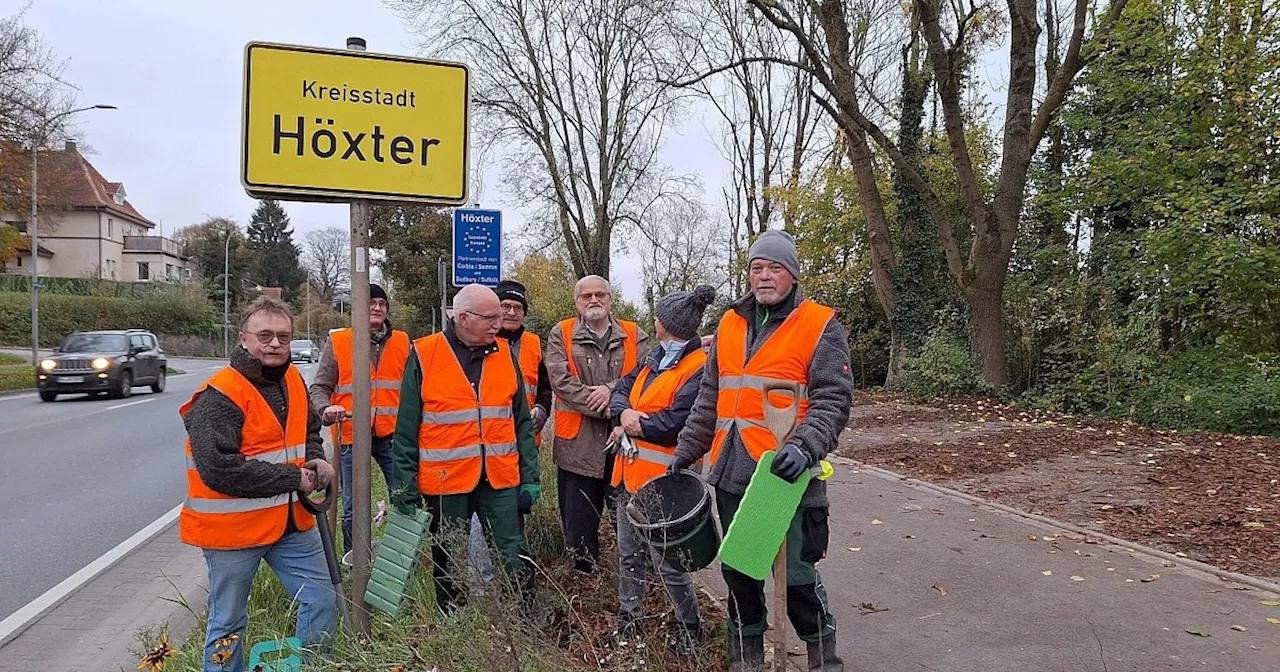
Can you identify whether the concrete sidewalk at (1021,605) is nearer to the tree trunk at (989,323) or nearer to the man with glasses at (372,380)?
the man with glasses at (372,380)

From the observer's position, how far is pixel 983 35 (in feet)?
71.2

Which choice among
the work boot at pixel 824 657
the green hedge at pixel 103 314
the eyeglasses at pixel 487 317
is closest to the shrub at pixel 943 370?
the work boot at pixel 824 657

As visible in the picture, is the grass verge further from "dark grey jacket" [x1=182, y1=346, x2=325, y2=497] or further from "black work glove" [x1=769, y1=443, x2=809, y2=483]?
"black work glove" [x1=769, y1=443, x2=809, y2=483]

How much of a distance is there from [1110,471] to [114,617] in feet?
28.3

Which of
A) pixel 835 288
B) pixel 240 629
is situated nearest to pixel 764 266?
pixel 240 629

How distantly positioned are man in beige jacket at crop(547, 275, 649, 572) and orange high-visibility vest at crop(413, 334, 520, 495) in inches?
32.0

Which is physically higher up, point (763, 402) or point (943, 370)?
point (763, 402)

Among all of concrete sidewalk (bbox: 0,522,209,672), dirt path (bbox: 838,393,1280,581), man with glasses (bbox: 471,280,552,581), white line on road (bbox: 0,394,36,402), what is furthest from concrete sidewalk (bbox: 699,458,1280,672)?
white line on road (bbox: 0,394,36,402)

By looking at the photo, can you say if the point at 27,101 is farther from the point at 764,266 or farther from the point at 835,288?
the point at 764,266

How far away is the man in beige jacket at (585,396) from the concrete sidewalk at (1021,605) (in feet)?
3.14

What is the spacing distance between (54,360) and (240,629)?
781 inches

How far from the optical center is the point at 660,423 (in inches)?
163

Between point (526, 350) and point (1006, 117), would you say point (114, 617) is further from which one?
point (1006, 117)

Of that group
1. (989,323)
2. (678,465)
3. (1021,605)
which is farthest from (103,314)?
(1021,605)
